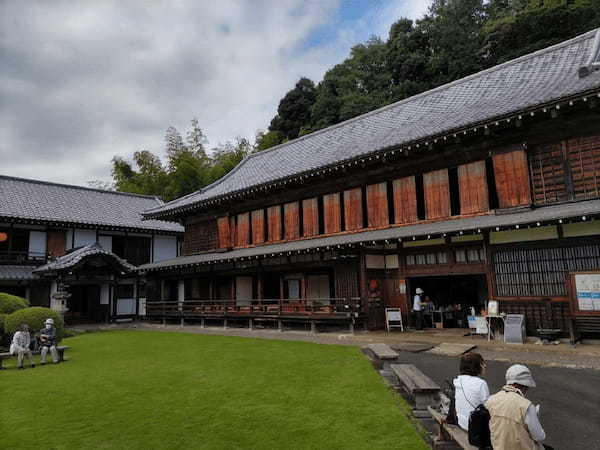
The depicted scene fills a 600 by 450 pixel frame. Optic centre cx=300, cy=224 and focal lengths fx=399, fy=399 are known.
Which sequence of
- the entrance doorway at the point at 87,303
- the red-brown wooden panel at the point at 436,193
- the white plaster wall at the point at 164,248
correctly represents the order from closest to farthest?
the red-brown wooden panel at the point at 436,193
the entrance doorway at the point at 87,303
the white plaster wall at the point at 164,248

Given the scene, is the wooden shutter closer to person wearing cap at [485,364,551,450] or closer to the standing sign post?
the standing sign post

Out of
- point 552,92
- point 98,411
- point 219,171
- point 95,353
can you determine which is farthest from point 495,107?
point 219,171

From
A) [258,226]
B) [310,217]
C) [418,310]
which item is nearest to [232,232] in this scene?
[258,226]

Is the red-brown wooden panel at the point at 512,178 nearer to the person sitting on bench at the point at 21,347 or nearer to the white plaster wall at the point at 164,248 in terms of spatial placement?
the person sitting on bench at the point at 21,347

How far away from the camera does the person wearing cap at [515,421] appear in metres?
3.36

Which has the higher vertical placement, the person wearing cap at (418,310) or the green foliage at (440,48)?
the green foliage at (440,48)

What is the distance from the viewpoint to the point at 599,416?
19.6ft

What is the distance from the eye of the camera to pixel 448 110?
17766 millimetres

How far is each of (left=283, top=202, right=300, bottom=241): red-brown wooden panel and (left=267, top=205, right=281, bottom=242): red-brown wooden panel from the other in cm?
44

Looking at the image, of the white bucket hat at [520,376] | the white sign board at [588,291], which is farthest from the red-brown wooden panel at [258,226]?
the white bucket hat at [520,376]

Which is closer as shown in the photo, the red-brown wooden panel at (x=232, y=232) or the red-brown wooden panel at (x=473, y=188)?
the red-brown wooden panel at (x=473, y=188)

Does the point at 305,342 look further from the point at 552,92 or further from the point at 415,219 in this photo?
the point at 552,92

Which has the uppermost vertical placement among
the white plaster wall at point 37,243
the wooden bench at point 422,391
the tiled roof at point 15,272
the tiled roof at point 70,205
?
the tiled roof at point 70,205

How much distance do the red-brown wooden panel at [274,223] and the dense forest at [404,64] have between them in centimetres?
2393
